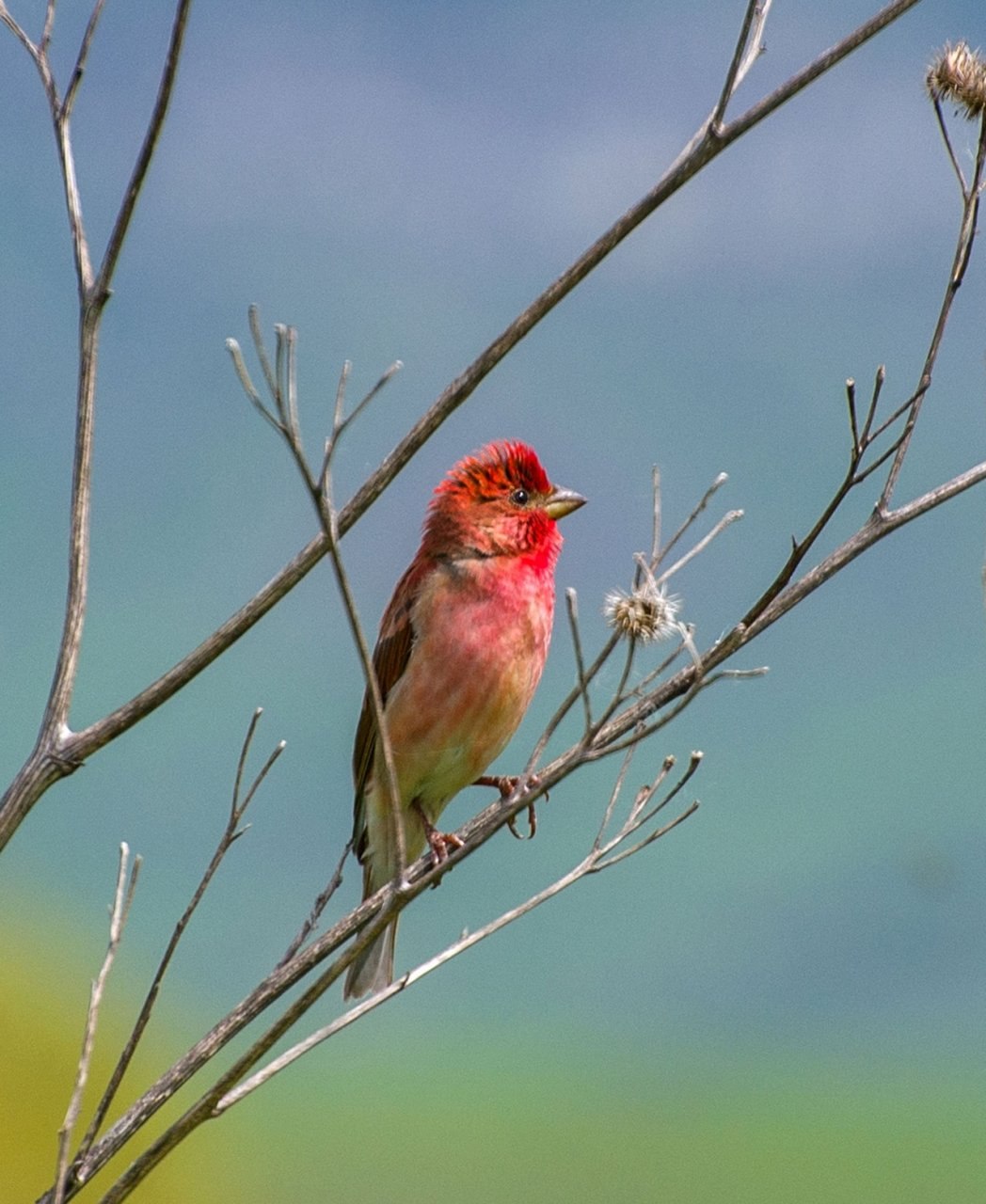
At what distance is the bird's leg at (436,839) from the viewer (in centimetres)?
446

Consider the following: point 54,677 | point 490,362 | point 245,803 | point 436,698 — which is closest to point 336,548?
point 490,362

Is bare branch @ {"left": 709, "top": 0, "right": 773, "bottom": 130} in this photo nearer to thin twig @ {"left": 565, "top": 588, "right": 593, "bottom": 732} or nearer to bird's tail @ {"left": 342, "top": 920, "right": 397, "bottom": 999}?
thin twig @ {"left": 565, "top": 588, "right": 593, "bottom": 732}

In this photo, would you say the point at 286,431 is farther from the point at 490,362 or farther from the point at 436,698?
the point at 436,698

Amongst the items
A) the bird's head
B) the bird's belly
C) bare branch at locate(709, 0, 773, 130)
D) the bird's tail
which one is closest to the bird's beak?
the bird's head

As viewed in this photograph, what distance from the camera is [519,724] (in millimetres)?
5117

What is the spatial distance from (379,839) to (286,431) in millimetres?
3129

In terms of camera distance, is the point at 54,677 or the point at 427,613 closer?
the point at 54,677

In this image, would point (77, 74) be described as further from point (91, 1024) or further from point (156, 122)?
point (91, 1024)

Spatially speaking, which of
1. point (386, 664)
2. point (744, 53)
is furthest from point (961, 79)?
point (386, 664)

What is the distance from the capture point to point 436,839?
4.84 metres

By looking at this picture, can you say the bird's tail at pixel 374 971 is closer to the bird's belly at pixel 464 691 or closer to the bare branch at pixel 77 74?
the bird's belly at pixel 464 691

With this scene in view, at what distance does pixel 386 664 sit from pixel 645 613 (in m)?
2.17

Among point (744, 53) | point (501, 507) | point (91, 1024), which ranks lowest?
point (91, 1024)

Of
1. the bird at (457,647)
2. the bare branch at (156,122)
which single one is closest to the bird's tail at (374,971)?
the bird at (457,647)
